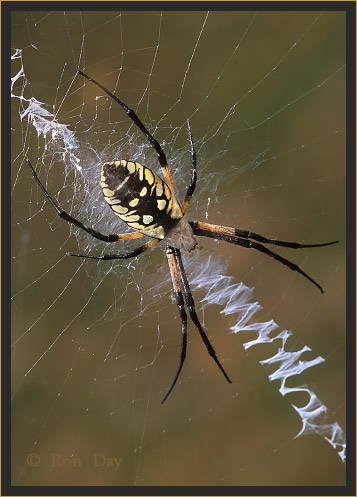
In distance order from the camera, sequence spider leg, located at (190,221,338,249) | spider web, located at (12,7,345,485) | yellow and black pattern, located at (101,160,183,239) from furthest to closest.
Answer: spider web, located at (12,7,345,485)
spider leg, located at (190,221,338,249)
yellow and black pattern, located at (101,160,183,239)

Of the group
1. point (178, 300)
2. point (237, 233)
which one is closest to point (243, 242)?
point (237, 233)

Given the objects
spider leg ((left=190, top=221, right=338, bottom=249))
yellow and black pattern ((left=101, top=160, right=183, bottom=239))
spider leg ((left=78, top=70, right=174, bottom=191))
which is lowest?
spider leg ((left=190, top=221, right=338, bottom=249))

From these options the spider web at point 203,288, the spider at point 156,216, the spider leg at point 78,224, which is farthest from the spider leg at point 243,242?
the spider leg at point 78,224

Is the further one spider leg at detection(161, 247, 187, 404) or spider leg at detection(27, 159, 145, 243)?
spider leg at detection(161, 247, 187, 404)

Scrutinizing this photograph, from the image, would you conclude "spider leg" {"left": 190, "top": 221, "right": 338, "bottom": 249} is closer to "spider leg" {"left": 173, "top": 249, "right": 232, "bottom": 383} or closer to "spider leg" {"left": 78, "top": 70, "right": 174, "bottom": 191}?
"spider leg" {"left": 173, "top": 249, "right": 232, "bottom": 383}

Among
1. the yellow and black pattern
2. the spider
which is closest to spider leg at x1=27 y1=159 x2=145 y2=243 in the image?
the spider

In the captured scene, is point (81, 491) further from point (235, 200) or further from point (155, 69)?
point (155, 69)

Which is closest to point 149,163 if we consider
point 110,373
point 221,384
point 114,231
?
point 114,231

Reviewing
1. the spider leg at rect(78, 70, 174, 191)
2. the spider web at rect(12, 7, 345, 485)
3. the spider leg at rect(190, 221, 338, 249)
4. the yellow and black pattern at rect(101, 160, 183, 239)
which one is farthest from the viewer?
the spider web at rect(12, 7, 345, 485)
